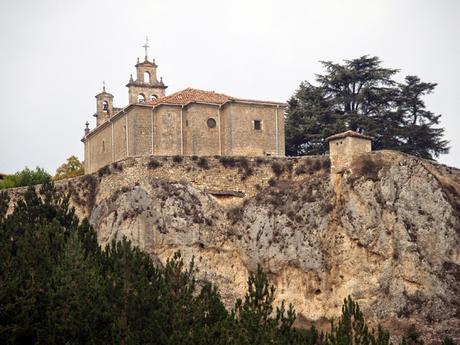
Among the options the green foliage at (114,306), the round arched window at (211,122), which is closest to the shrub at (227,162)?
the round arched window at (211,122)

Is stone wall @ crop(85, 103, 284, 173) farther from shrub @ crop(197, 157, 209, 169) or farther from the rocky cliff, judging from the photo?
the rocky cliff

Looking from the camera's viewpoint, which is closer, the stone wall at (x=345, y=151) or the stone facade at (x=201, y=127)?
the stone wall at (x=345, y=151)

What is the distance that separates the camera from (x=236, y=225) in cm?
5503

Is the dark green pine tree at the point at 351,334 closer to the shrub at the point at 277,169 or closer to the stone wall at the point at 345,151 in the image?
the stone wall at the point at 345,151

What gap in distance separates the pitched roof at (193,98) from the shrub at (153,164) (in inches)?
175

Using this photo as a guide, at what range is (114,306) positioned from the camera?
3600 centimetres

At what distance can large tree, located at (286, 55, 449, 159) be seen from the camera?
63.2m

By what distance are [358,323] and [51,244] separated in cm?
1140

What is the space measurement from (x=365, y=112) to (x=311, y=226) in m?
12.8

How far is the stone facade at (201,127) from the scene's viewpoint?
5778 centimetres

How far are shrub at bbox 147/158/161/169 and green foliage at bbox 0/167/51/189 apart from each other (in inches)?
396

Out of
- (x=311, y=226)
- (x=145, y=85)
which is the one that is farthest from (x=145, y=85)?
(x=311, y=226)

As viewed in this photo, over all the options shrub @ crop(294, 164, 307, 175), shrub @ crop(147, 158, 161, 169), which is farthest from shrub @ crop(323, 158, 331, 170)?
shrub @ crop(147, 158, 161, 169)

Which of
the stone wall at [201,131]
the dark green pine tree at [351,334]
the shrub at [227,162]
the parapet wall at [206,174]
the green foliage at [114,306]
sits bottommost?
the dark green pine tree at [351,334]
